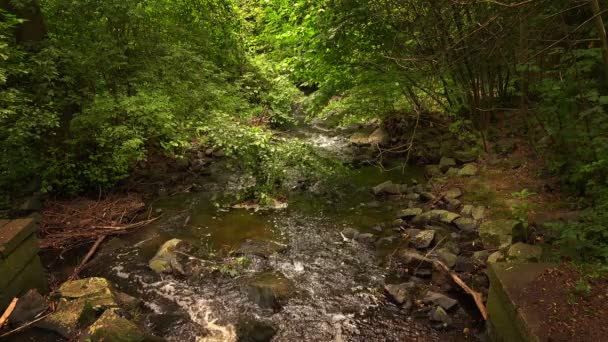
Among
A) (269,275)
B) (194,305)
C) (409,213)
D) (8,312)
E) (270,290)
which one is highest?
(8,312)

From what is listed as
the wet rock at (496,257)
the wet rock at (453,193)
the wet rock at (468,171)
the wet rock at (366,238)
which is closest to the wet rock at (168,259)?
the wet rock at (366,238)

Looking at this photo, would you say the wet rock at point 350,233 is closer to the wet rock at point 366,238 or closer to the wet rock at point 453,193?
the wet rock at point 366,238

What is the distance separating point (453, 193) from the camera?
826 centimetres

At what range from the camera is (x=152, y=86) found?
27.0 feet

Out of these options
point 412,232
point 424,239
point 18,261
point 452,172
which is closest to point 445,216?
point 412,232

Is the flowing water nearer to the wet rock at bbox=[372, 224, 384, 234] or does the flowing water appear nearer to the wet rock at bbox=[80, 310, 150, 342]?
the wet rock at bbox=[372, 224, 384, 234]

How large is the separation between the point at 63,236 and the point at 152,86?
3556 mm

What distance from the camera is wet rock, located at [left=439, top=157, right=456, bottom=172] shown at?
9750 mm

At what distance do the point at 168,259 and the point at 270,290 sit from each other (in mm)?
2137

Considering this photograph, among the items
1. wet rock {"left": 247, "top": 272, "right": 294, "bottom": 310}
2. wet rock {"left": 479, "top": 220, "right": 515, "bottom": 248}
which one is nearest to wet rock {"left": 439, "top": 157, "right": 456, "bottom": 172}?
wet rock {"left": 479, "top": 220, "right": 515, "bottom": 248}

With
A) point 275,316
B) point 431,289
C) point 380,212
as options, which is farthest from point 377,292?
point 380,212

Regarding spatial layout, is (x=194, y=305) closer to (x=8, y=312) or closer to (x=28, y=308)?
(x=28, y=308)

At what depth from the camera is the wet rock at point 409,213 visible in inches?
305

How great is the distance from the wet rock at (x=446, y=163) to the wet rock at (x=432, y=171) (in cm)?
Result: 10
